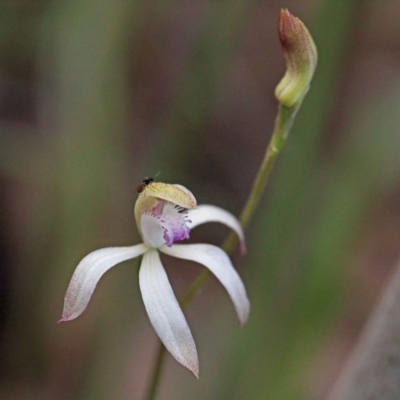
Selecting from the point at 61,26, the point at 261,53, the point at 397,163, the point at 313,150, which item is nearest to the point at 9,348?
the point at 61,26

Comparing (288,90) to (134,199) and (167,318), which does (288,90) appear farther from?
(134,199)

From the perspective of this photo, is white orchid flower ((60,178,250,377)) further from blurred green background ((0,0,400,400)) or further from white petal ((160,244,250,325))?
blurred green background ((0,0,400,400))

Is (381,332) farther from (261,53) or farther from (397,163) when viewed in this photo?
(261,53)

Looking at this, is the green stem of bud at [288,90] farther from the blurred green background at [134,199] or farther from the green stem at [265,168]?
the blurred green background at [134,199]

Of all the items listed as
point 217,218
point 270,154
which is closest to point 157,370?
point 217,218

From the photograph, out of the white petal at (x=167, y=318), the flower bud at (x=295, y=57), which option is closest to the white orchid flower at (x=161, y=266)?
the white petal at (x=167, y=318)

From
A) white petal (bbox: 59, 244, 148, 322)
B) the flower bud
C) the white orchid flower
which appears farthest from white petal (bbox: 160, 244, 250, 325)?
the flower bud
